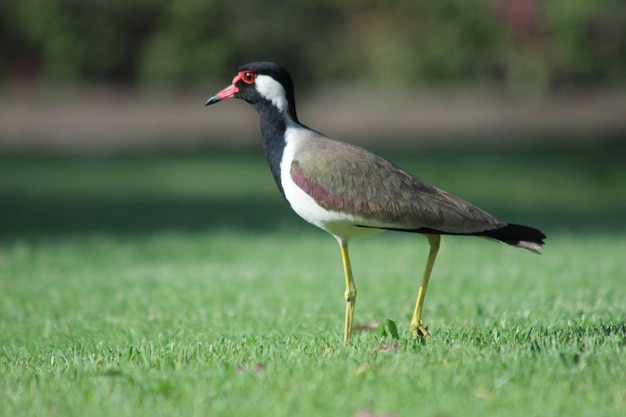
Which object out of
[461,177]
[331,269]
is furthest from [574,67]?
[331,269]

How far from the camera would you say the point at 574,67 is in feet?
69.0

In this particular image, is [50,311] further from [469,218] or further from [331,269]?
[469,218]

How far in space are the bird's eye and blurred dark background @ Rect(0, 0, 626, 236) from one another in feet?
27.9

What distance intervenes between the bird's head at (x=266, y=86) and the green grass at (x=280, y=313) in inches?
56.1

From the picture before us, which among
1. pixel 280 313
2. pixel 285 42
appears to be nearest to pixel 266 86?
pixel 280 313

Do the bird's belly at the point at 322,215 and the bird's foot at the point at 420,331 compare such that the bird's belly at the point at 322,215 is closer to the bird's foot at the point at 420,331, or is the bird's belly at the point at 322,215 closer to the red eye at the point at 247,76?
the bird's foot at the point at 420,331

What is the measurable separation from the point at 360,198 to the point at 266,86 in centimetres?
98

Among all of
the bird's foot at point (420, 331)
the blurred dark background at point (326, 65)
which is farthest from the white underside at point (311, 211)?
the blurred dark background at point (326, 65)

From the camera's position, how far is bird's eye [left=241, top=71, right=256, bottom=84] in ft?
17.6

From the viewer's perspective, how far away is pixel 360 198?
16.0 ft

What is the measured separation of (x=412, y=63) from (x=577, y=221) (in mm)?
11701

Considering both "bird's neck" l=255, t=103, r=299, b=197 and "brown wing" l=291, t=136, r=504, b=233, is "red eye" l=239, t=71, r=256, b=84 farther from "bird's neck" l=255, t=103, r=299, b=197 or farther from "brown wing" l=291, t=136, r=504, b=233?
"brown wing" l=291, t=136, r=504, b=233

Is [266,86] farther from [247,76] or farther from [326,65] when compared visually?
[326,65]

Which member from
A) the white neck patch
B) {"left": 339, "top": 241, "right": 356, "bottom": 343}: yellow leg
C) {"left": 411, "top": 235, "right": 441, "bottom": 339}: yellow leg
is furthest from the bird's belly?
the white neck patch
